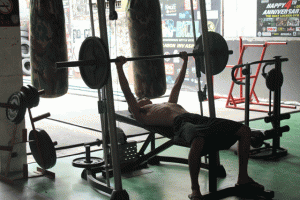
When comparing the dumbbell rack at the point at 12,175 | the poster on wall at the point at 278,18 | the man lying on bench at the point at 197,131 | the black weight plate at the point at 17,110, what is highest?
the poster on wall at the point at 278,18

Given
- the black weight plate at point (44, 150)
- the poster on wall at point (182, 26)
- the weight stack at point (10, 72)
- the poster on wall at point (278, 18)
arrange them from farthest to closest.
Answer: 1. the poster on wall at point (182, 26)
2. the poster on wall at point (278, 18)
3. the weight stack at point (10, 72)
4. the black weight plate at point (44, 150)

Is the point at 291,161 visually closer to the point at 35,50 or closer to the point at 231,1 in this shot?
the point at 35,50

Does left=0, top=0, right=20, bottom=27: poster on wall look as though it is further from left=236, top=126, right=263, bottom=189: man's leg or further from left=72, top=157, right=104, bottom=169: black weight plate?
left=236, top=126, right=263, bottom=189: man's leg

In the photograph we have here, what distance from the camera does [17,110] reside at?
3.53 meters

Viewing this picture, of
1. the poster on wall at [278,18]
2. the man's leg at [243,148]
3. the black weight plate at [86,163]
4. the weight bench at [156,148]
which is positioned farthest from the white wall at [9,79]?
the poster on wall at [278,18]

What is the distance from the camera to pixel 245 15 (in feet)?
24.9

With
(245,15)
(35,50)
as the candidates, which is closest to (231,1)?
(245,15)

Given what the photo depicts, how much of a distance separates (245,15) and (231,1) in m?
0.37

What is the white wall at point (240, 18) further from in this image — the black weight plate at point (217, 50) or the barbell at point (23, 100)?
the barbell at point (23, 100)

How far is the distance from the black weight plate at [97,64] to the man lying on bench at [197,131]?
0.20m

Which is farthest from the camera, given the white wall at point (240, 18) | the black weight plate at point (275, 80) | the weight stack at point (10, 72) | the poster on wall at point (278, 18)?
the white wall at point (240, 18)

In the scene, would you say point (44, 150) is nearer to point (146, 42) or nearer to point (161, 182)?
point (161, 182)

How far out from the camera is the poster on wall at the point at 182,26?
319 inches

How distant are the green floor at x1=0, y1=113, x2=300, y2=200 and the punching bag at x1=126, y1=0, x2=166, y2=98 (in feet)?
2.48
